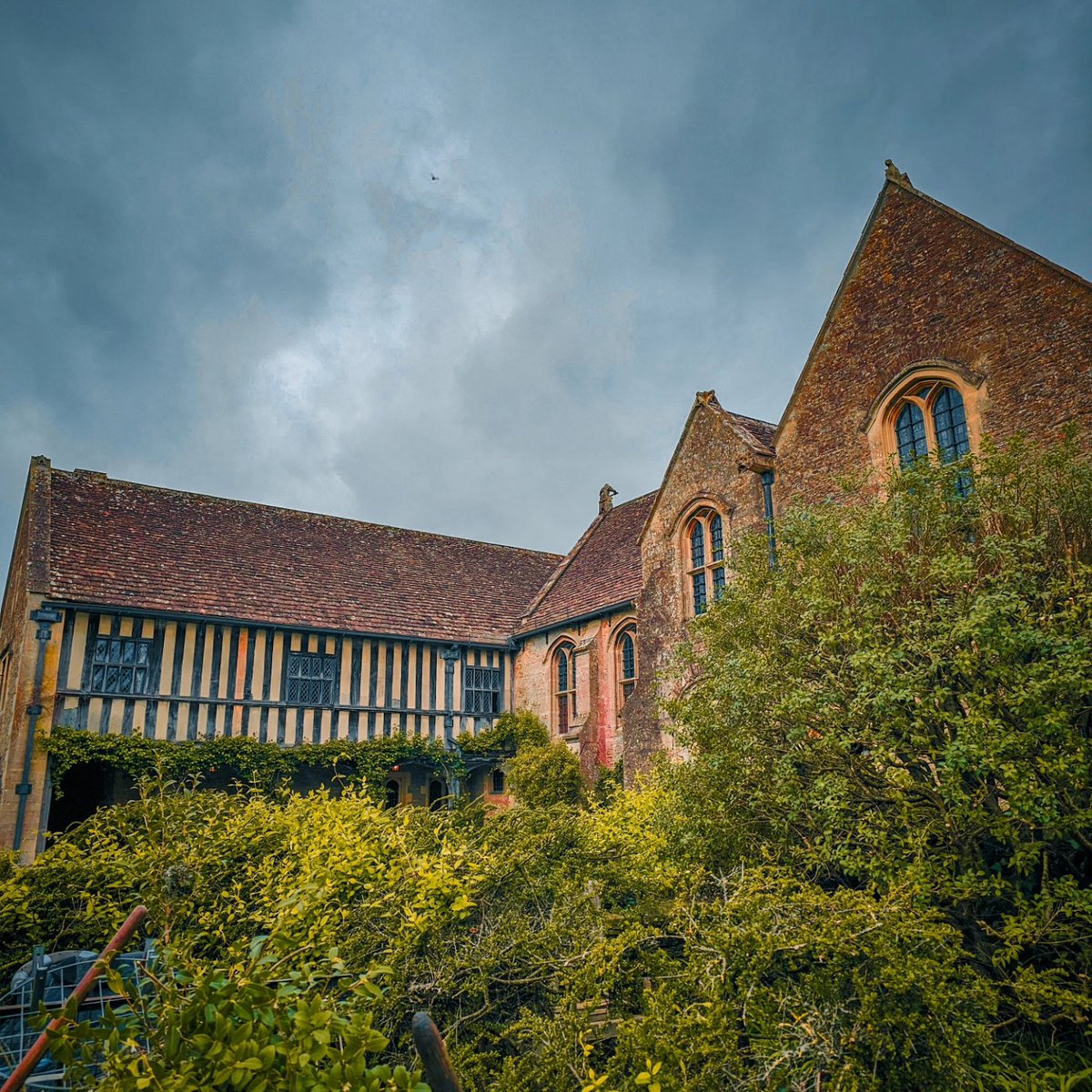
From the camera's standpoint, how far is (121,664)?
57.1 feet

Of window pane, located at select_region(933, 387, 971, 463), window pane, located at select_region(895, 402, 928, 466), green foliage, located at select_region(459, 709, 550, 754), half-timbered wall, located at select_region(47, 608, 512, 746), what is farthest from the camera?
green foliage, located at select_region(459, 709, 550, 754)

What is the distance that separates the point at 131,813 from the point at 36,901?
1.76 m

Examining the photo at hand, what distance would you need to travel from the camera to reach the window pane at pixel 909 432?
11.8 meters

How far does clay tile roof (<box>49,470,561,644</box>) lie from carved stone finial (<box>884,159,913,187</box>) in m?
14.4

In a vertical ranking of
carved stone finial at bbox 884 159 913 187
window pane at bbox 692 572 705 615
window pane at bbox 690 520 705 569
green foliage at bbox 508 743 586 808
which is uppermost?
carved stone finial at bbox 884 159 913 187

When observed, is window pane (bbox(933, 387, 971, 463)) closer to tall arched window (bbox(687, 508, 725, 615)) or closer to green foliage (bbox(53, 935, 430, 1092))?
tall arched window (bbox(687, 508, 725, 615))

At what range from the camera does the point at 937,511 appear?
7.38 metres

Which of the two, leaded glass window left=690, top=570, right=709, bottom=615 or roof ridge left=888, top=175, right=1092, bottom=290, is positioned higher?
roof ridge left=888, top=175, right=1092, bottom=290

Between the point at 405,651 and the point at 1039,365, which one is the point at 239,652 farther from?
the point at 1039,365

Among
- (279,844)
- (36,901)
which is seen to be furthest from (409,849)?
(36,901)

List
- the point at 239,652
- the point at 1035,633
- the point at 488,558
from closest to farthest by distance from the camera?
the point at 1035,633, the point at 239,652, the point at 488,558

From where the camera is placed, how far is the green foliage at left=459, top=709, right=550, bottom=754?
21.1 meters

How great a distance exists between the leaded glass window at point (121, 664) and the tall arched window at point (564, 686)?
9.73 meters

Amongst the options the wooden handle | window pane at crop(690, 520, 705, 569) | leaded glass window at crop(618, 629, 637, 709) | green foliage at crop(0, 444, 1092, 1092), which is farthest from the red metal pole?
leaded glass window at crop(618, 629, 637, 709)
